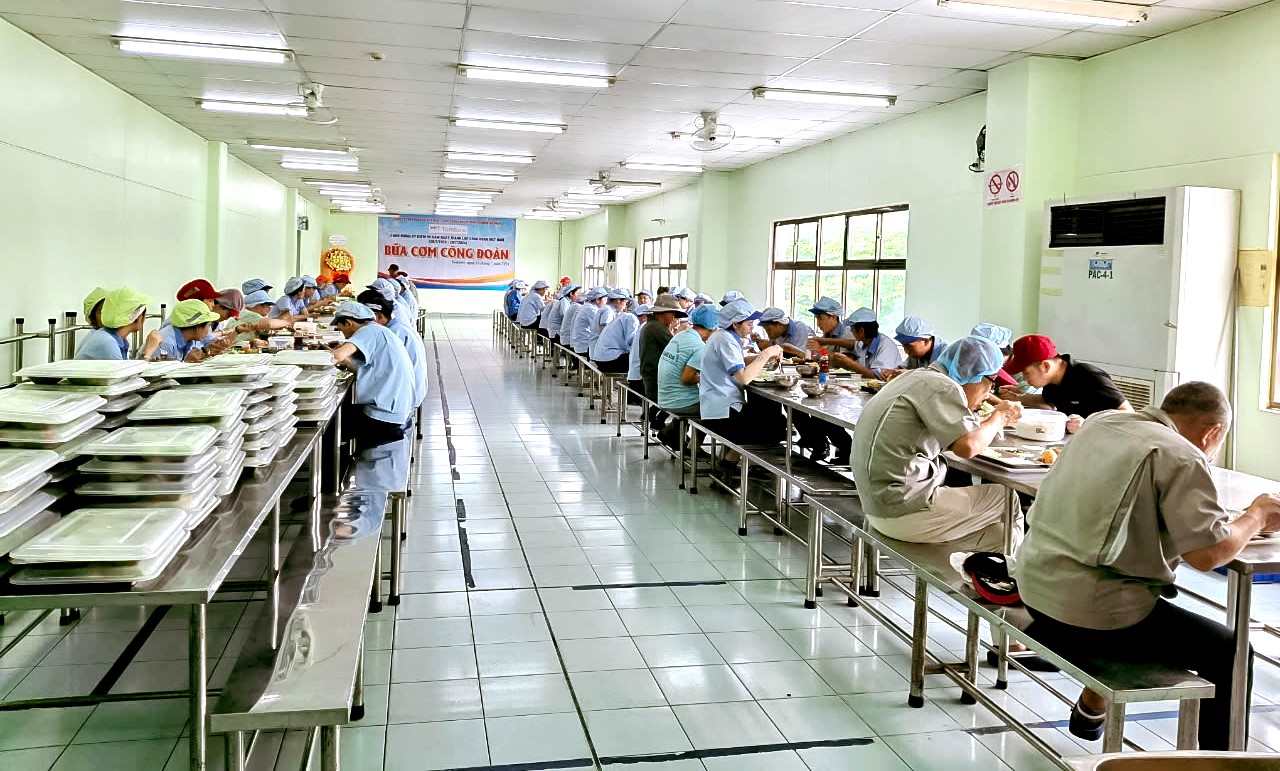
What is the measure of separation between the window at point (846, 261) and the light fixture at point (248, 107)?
17.2ft

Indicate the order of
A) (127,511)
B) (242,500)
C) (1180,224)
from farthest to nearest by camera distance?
(1180,224), (242,500), (127,511)

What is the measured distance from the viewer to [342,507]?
338 cm

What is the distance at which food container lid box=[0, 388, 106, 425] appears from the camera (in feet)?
5.97

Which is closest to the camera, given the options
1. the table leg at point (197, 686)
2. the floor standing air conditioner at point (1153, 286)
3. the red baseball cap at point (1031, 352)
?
the table leg at point (197, 686)

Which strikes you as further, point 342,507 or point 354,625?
point 342,507

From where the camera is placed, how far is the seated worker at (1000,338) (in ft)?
15.8

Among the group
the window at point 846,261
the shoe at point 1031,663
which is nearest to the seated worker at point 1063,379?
the shoe at point 1031,663

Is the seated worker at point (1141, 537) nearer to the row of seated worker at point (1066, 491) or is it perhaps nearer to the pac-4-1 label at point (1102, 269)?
the row of seated worker at point (1066, 491)

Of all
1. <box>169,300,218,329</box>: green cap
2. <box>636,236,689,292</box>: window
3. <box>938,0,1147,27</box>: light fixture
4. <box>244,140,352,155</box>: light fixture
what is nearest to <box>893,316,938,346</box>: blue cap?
<box>938,0,1147,27</box>: light fixture

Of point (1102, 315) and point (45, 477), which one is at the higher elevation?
point (1102, 315)

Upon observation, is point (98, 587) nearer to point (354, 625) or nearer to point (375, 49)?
point (354, 625)

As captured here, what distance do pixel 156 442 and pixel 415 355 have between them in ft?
13.1

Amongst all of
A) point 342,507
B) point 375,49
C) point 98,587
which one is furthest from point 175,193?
point 98,587

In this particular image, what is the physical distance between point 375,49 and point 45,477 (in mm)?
4840
